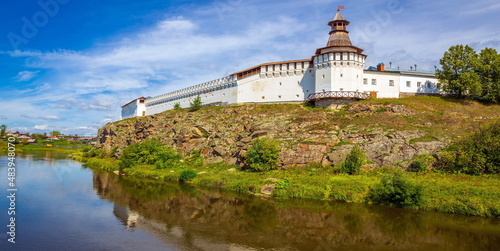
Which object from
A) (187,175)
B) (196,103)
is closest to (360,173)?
(187,175)

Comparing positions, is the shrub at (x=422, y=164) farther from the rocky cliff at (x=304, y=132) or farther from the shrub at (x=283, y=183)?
the shrub at (x=283, y=183)

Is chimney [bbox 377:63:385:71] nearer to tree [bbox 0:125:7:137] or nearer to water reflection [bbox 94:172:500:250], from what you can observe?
water reflection [bbox 94:172:500:250]

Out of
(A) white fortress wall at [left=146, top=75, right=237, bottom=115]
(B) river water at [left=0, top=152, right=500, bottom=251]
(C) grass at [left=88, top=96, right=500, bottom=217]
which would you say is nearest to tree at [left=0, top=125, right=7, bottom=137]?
(A) white fortress wall at [left=146, top=75, right=237, bottom=115]

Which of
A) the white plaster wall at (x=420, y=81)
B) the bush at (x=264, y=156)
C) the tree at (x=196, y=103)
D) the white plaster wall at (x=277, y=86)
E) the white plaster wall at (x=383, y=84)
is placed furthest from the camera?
the tree at (x=196, y=103)

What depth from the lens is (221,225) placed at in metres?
19.4

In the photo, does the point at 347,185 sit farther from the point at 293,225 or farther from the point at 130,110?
the point at 130,110

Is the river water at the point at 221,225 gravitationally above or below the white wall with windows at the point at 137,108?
below

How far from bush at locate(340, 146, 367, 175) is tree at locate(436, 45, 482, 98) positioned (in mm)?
23984

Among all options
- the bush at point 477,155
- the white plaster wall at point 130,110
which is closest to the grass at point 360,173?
the bush at point 477,155

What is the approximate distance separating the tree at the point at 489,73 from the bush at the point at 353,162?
27.1 meters

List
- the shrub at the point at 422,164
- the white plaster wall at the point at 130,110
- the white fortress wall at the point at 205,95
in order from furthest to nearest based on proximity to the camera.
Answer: the white plaster wall at the point at 130,110, the white fortress wall at the point at 205,95, the shrub at the point at 422,164

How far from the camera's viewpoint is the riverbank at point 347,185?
21.9 m

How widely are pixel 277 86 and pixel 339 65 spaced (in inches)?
437

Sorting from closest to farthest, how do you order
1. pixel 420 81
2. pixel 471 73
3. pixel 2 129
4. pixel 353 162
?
pixel 353 162, pixel 471 73, pixel 420 81, pixel 2 129
